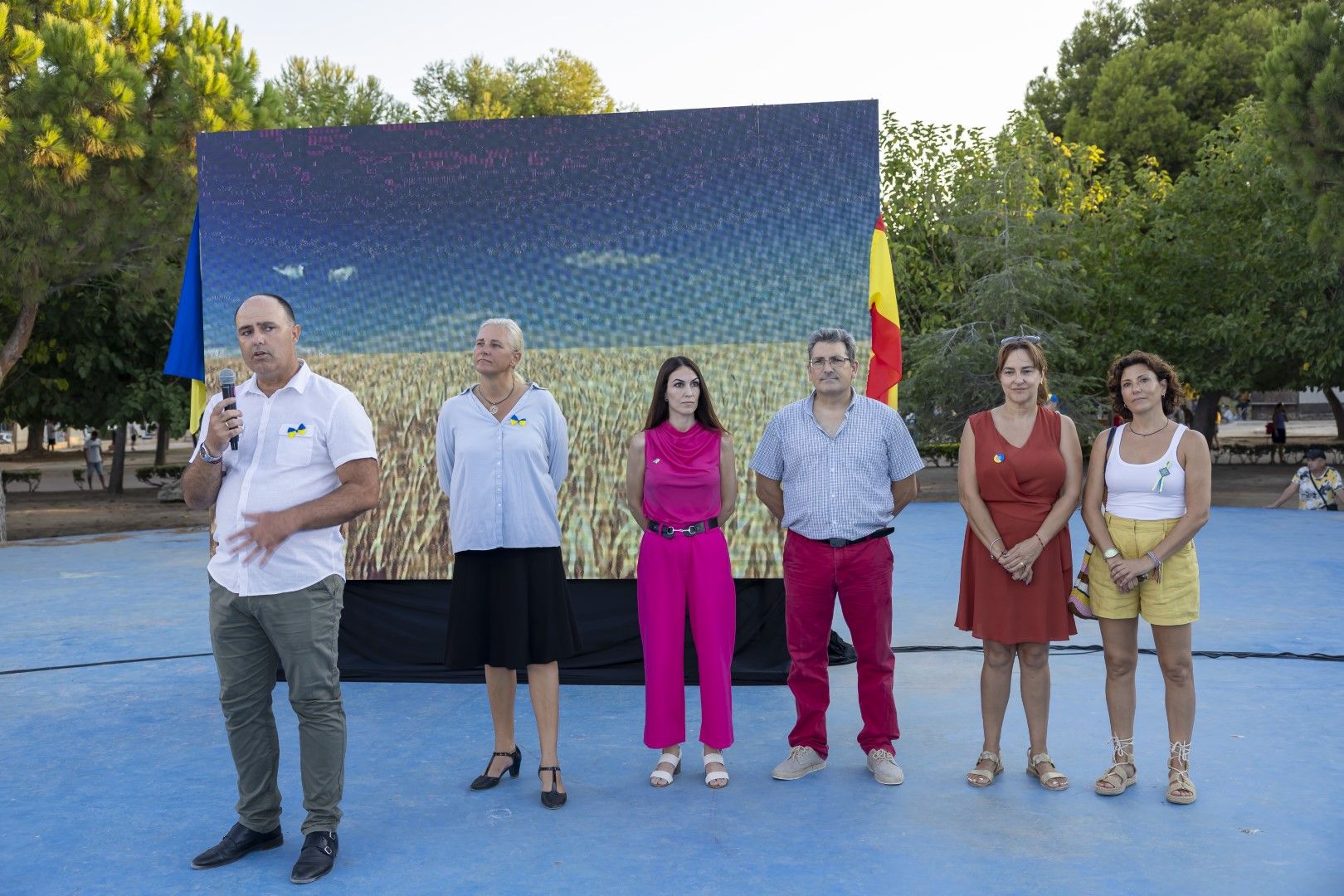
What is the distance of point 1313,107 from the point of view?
1135 cm

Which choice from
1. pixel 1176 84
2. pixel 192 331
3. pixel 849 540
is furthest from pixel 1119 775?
pixel 1176 84

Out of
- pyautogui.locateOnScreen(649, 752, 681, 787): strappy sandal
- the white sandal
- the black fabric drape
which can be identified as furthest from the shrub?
the white sandal

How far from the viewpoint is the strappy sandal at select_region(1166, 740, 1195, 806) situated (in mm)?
4160

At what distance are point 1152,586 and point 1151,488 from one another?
346mm

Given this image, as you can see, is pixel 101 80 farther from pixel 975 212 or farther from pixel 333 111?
pixel 333 111

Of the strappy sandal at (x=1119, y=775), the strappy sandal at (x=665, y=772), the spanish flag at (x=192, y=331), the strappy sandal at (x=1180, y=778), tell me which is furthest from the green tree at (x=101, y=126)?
the strappy sandal at (x=1180, y=778)

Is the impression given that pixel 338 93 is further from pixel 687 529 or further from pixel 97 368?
pixel 687 529

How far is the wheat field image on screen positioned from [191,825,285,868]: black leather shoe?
94.5 inches

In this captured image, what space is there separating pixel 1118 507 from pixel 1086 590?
1.12 feet

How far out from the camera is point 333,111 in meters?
33.6

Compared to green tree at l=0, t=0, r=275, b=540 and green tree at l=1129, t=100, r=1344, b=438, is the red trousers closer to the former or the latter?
green tree at l=0, t=0, r=275, b=540

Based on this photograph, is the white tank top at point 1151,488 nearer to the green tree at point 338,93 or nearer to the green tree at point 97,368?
the green tree at point 97,368

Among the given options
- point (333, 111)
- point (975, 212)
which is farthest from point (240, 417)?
point (333, 111)

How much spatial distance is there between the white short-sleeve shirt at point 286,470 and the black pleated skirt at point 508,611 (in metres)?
0.67
